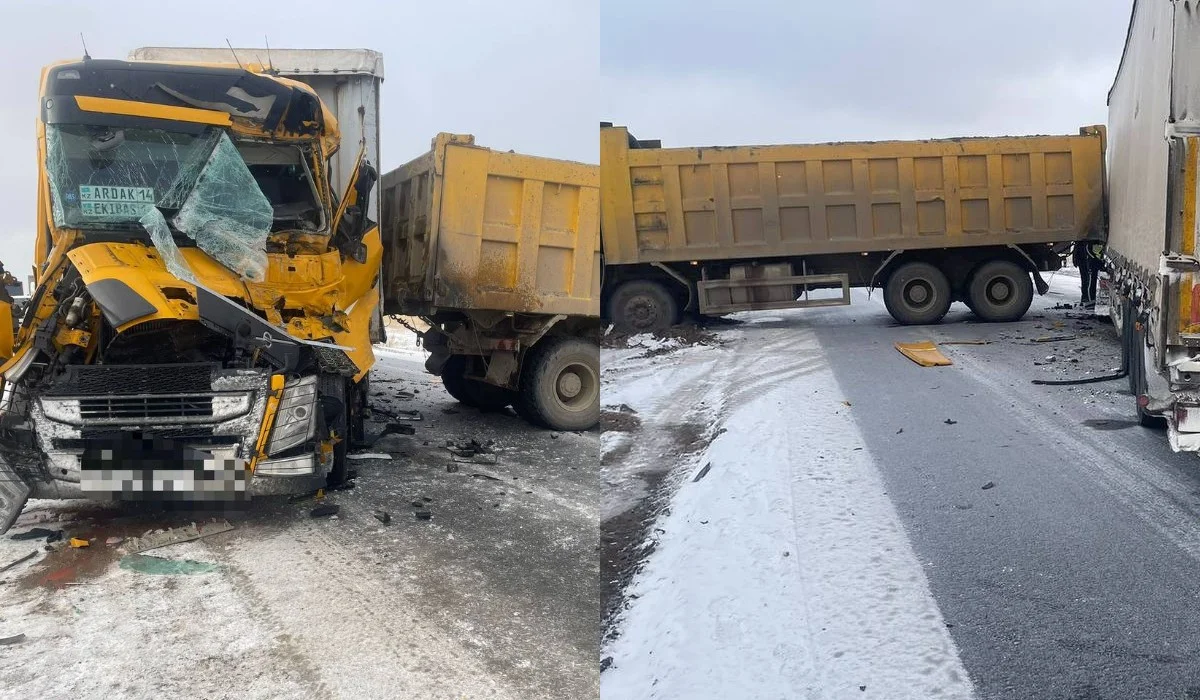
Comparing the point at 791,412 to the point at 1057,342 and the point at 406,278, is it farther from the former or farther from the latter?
the point at 1057,342

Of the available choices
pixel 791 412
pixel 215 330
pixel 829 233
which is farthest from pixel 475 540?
pixel 829 233

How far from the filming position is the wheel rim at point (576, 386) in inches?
356

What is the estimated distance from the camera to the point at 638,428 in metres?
8.11

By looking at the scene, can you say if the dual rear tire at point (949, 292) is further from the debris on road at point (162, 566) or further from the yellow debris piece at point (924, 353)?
the debris on road at point (162, 566)

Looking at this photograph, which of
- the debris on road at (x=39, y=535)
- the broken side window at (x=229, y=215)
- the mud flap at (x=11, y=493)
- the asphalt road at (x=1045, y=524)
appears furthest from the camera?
the broken side window at (x=229, y=215)

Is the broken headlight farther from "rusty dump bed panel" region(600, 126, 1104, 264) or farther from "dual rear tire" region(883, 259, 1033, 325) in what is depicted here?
"dual rear tire" region(883, 259, 1033, 325)

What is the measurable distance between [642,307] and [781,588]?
1130 cm

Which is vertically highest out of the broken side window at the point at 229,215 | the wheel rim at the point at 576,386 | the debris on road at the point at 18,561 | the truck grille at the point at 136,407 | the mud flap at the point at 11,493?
the broken side window at the point at 229,215

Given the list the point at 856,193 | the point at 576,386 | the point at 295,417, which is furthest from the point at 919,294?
the point at 295,417

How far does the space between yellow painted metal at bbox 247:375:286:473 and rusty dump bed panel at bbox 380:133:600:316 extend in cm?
303

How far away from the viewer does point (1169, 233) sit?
19.6ft

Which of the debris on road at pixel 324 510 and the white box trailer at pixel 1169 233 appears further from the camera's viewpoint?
the debris on road at pixel 324 510

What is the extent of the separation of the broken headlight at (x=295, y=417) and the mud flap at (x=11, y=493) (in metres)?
1.29

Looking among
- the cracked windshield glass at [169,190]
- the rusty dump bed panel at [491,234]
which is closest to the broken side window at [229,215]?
the cracked windshield glass at [169,190]
